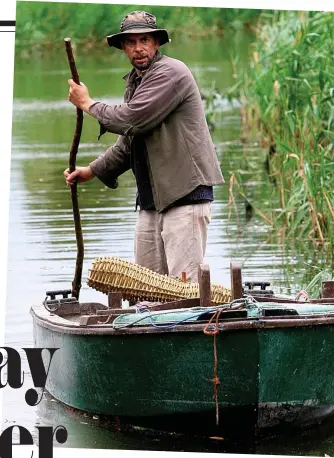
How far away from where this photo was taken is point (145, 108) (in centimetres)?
706

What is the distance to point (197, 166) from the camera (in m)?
7.22

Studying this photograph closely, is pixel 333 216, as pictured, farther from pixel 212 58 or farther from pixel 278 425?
pixel 212 58

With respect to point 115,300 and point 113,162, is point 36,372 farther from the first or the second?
point 113,162

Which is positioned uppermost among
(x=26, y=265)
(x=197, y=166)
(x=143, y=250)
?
(x=197, y=166)

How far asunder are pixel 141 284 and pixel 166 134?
78 cm

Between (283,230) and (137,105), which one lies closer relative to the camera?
(137,105)

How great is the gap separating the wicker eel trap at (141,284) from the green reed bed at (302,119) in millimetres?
2786

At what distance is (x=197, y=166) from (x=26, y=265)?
3916mm

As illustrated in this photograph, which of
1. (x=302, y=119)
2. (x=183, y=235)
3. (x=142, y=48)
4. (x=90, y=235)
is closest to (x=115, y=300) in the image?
(x=183, y=235)

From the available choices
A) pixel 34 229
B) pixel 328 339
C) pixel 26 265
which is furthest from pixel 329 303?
pixel 34 229

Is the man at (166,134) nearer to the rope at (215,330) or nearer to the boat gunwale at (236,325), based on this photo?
the boat gunwale at (236,325)

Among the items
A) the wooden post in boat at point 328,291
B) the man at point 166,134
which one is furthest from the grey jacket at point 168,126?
the wooden post in boat at point 328,291

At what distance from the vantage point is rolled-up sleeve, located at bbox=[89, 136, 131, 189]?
778cm

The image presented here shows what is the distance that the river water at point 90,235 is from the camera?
6.91 metres
